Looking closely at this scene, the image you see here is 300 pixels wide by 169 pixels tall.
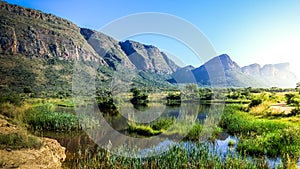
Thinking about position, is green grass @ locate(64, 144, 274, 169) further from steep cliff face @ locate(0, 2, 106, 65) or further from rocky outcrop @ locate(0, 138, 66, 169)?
steep cliff face @ locate(0, 2, 106, 65)

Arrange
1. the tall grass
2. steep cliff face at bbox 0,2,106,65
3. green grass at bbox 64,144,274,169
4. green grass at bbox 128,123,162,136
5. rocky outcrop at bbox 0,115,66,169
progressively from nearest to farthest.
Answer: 1. rocky outcrop at bbox 0,115,66,169
2. green grass at bbox 64,144,274,169
3. green grass at bbox 128,123,162,136
4. the tall grass
5. steep cliff face at bbox 0,2,106,65

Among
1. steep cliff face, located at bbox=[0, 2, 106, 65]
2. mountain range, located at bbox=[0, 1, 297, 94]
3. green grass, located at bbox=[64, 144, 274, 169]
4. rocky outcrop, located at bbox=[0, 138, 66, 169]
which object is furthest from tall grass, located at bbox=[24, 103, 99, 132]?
steep cliff face, located at bbox=[0, 2, 106, 65]

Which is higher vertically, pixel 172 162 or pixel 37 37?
pixel 37 37

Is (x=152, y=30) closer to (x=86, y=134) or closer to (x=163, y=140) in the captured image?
(x=163, y=140)

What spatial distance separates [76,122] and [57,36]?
3667 inches

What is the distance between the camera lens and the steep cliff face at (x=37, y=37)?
277ft

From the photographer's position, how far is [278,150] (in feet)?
47.1

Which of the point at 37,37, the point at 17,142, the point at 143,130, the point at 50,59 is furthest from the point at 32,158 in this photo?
the point at 37,37

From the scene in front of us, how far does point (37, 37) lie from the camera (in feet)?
316

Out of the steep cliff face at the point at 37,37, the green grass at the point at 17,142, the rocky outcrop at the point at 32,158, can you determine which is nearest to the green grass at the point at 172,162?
the rocky outcrop at the point at 32,158

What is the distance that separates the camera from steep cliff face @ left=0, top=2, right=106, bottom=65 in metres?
84.5

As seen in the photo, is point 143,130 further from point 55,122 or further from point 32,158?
point 32,158

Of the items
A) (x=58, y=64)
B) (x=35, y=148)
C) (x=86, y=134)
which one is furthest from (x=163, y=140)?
(x=58, y=64)

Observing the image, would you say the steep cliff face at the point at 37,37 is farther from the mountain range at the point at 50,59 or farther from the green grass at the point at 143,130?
the green grass at the point at 143,130
